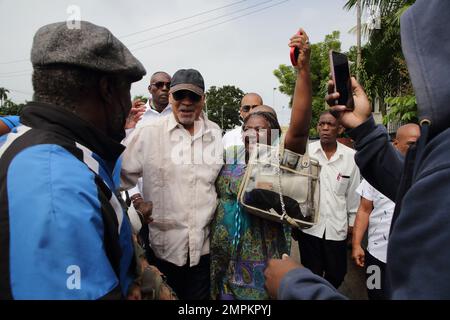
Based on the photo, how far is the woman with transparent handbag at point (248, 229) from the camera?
193cm

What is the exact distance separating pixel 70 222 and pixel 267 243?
4.65 feet

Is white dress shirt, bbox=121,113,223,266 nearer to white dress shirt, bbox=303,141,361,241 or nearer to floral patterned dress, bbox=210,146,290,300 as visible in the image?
floral patterned dress, bbox=210,146,290,300

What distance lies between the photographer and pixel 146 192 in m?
2.31

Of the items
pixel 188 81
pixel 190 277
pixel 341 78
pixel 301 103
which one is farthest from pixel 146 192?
pixel 341 78

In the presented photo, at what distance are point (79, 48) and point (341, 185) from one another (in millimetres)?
2973

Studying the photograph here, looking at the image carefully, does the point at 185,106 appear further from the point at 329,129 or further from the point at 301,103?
the point at 329,129

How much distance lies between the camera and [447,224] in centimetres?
78

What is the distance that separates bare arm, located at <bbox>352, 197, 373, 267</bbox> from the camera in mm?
3246

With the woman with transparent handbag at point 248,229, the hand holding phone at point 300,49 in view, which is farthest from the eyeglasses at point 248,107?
the hand holding phone at point 300,49

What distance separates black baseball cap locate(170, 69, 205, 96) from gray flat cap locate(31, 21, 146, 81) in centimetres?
120

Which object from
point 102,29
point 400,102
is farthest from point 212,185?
point 400,102

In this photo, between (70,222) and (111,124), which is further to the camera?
(111,124)

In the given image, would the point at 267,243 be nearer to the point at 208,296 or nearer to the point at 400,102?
the point at 208,296

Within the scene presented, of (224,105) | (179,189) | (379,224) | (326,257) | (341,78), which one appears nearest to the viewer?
(341,78)
